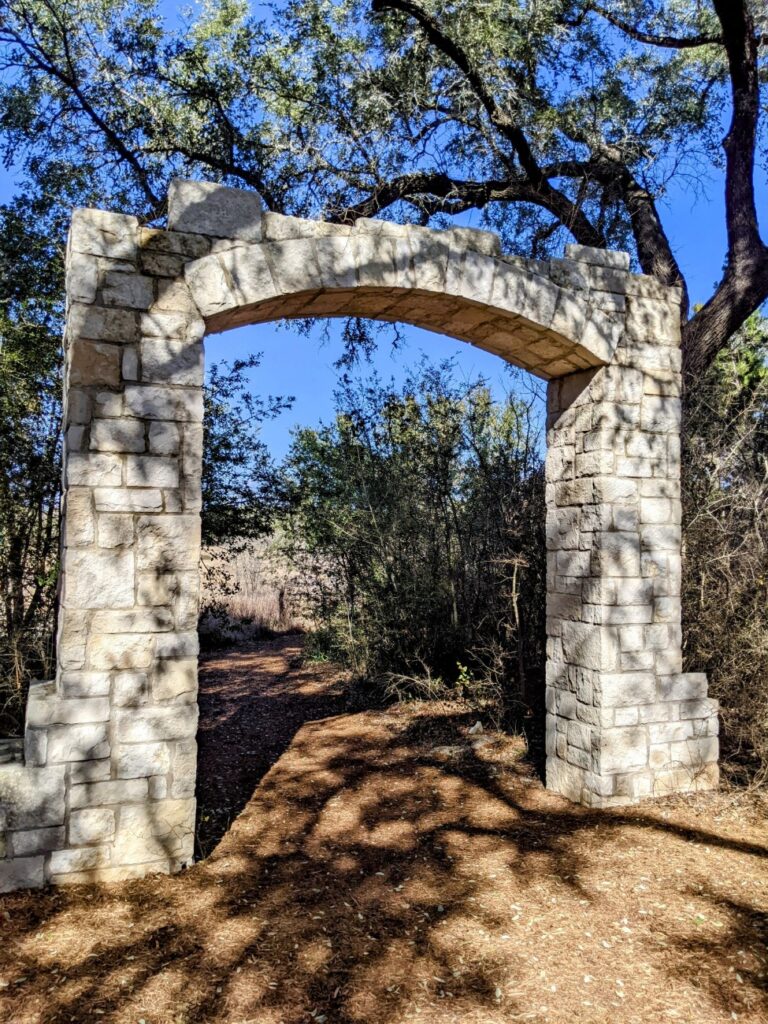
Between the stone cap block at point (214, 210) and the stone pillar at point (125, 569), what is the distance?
3.8 inches

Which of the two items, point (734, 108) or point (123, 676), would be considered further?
point (734, 108)

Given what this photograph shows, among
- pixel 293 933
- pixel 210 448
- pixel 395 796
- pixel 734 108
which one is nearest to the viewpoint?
pixel 293 933

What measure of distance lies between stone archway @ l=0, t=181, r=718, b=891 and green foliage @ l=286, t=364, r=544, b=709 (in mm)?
1244

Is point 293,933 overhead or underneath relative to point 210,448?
underneath

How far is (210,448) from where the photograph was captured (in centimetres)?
820

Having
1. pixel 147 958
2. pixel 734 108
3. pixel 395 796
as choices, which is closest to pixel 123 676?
pixel 147 958

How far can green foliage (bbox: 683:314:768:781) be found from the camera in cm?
472

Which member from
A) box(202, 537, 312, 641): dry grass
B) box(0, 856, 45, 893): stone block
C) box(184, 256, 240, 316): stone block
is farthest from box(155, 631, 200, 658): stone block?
box(202, 537, 312, 641): dry grass

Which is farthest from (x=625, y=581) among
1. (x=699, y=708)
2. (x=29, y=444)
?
(x=29, y=444)

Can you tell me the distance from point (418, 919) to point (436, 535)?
4.46m

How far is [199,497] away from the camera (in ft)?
11.4

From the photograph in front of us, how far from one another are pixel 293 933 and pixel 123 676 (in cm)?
132

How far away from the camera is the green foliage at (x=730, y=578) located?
4.72m

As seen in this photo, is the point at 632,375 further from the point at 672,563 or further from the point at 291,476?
the point at 291,476
